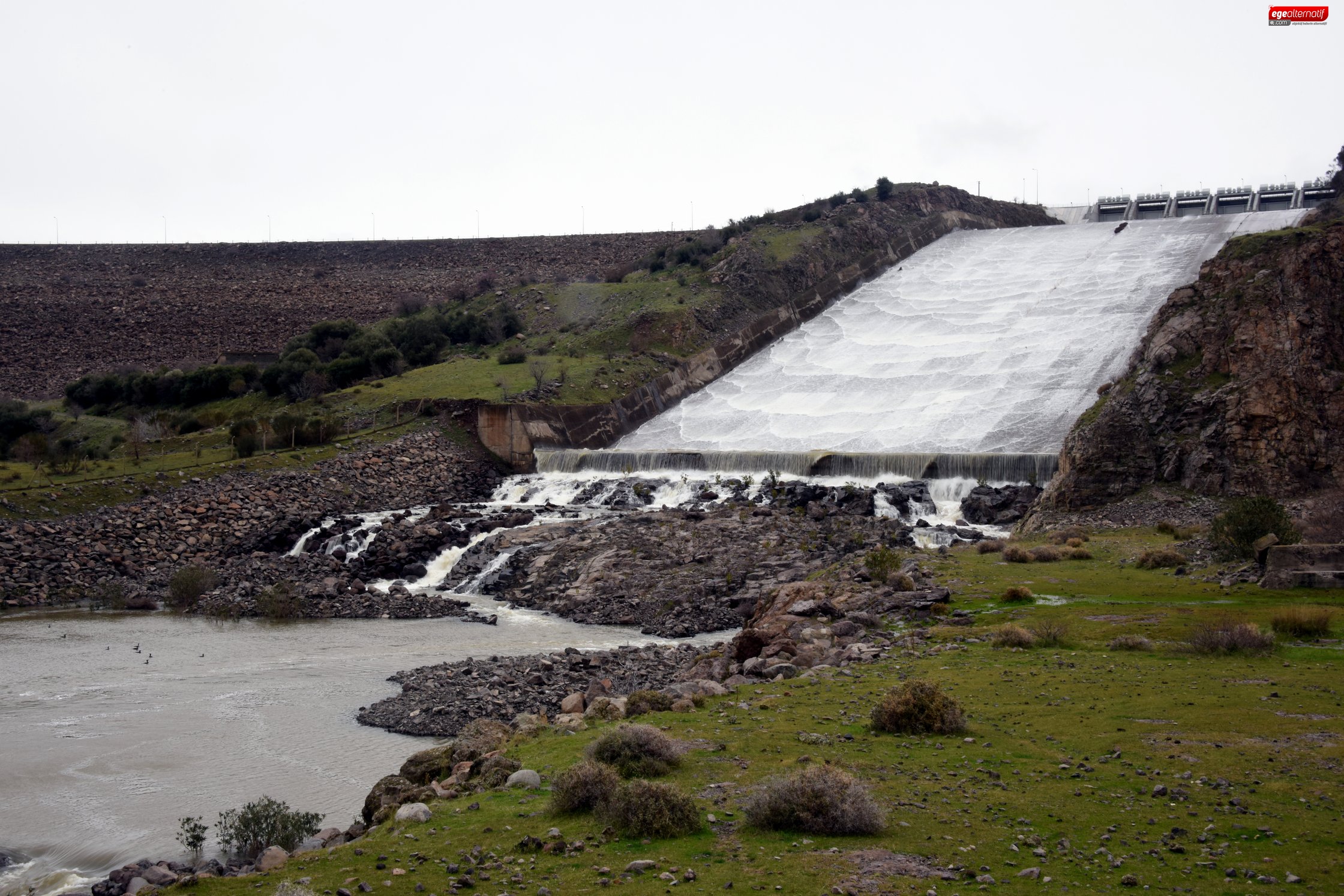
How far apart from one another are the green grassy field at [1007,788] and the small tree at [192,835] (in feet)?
10.3

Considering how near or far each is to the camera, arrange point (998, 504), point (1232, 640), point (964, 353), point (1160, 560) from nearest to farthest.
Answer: point (1232, 640) < point (1160, 560) < point (998, 504) < point (964, 353)

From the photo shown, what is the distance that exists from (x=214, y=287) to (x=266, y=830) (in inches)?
2810

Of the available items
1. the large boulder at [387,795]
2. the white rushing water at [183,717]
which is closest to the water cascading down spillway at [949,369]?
the white rushing water at [183,717]

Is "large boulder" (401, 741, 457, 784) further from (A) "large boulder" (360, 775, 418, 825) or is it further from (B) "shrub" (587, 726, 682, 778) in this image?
(B) "shrub" (587, 726, 682, 778)

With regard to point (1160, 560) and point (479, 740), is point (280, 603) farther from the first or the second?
point (1160, 560)

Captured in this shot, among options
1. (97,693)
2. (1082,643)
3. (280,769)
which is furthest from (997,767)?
(97,693)

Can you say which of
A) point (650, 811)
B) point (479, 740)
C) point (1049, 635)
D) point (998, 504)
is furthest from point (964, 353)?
point (650, 811)

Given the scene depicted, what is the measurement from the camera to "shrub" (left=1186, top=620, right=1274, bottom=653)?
1228cm

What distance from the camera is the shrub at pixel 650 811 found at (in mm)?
7676

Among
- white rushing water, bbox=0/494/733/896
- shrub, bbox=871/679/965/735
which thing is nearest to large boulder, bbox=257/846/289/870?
white rushing water, bbox=0/494/733/896

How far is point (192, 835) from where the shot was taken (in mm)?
10609

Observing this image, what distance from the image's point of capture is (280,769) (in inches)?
541

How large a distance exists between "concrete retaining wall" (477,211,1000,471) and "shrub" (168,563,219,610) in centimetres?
1628

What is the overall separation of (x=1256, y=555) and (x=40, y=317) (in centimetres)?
7447
